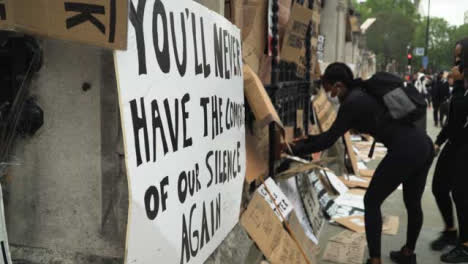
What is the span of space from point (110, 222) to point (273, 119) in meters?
1.33

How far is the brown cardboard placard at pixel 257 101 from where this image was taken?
2.87m

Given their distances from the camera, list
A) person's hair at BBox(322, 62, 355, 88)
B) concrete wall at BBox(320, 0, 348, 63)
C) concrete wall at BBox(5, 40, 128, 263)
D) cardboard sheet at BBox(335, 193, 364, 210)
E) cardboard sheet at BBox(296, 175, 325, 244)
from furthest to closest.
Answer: concrete wall at BBox(320, 0, 348, 63), cardboard sheet at BBox(335, 193, 364, 210), cardboard sheet at BBox(296, 175, 325, 244), person's hair at BBox(322, 62, 355, 88), concrete wall at BBox(5, 40, 128, 263)

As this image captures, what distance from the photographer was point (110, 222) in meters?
1.79

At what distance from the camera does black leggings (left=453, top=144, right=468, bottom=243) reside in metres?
4.25

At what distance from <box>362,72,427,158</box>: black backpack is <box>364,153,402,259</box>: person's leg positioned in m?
0.32

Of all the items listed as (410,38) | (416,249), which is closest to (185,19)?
(416,249)

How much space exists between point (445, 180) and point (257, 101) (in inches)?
105

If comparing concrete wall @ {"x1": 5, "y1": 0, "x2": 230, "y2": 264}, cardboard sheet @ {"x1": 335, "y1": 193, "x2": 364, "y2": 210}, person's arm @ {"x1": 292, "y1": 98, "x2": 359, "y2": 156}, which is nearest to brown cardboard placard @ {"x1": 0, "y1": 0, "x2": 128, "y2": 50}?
concrete wall @ {"x1": 5, "y1": 0, "x2": 230, "y2": 264}

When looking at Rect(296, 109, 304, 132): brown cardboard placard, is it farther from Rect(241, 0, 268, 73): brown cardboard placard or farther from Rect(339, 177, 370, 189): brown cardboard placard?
Rect(241, 0, 268, 73): brown cardboard placard

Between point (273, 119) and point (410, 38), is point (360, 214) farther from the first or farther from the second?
point (410, 38)

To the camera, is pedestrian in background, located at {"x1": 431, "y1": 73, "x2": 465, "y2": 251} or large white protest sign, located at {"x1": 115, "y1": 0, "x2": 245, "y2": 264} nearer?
large white protest sign, located at {"x1": 115, "y1": 0, "x2": 245, "y2": 264}

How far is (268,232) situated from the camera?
3070 mm

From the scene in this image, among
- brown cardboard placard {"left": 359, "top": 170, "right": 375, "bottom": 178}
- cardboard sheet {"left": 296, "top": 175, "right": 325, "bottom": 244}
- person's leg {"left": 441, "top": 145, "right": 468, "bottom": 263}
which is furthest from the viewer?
brown cardboard placard {"left": 359, "top": 170, "right": 375, "bottom": 178}

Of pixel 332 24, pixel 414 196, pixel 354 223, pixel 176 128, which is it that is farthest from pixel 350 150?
pixel 176 128
